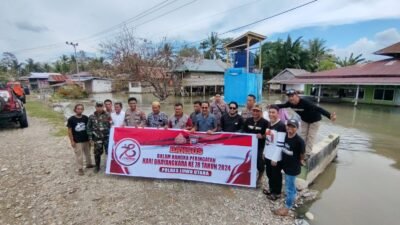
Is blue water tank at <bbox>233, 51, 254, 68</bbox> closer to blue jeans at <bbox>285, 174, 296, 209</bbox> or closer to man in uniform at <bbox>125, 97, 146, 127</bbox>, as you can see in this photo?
man in uniform at <bbox>125, 97, 146, 127</bbox>

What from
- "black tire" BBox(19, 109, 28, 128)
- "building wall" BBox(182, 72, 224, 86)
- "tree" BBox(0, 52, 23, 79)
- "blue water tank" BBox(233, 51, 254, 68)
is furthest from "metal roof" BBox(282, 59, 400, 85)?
"tree" BBox(0, 52, 23, 79)

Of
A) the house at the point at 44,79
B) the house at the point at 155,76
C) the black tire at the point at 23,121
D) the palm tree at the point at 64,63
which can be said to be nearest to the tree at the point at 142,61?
the house at the point at 155,76

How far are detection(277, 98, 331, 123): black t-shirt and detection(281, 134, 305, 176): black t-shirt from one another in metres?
1.34

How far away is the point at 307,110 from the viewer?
189 inches

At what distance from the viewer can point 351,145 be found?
9.25 meters

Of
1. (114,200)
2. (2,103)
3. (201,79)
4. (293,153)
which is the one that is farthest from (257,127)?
(201,79)

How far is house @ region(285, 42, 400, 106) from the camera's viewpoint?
20956 mm

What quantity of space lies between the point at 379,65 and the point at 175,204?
27417mm

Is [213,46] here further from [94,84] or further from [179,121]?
[179,121]

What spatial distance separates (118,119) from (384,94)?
25.4 meters

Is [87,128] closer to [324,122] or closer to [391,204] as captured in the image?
[391,204]

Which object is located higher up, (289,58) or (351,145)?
(289,58)

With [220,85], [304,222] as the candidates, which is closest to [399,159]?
[304,222]

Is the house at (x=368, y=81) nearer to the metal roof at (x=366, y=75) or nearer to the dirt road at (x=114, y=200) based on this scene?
the metal roof at (x=366, y=75)
